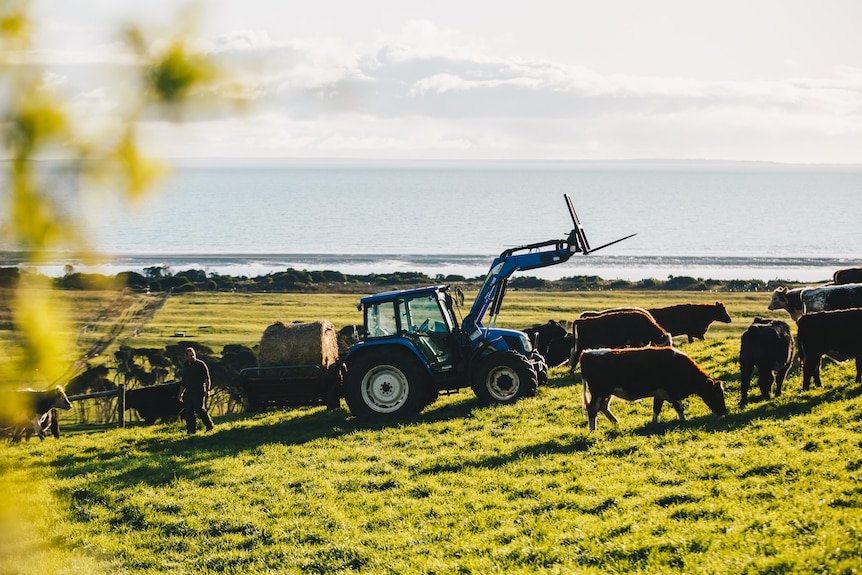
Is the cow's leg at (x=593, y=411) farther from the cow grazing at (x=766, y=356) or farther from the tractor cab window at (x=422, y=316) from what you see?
the tractor cab window at (x=422, y=316)

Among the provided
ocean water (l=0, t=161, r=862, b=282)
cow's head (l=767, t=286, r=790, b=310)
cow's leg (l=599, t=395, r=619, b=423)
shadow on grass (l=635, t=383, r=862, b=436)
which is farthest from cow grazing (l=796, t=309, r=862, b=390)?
ocean water (l=0, t=161, r=862, b=282)

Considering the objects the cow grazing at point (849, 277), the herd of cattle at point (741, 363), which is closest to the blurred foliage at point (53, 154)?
the herd of cattle at point (741, 363)

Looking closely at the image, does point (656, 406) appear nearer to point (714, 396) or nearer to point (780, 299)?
point (714, 396)

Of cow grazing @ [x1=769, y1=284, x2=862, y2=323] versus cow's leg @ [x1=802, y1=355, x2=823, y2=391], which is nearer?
cow's leg @ [x1=802, y1=355, x2=823, y2=391]

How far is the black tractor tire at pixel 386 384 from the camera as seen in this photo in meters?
17.2

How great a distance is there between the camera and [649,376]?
558 inches

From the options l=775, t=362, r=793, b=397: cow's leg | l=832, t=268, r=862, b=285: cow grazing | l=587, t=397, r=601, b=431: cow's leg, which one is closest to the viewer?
l=587, t=397, r=601, b=431: cow's leg

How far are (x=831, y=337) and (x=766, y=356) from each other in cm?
120

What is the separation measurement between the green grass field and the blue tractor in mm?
590

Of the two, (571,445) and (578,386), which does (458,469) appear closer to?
(571,445)

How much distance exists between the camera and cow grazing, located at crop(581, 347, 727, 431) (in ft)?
46.6

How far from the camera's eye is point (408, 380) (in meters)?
17.3

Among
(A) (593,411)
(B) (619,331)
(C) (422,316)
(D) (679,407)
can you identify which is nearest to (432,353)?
(C) (422,316)

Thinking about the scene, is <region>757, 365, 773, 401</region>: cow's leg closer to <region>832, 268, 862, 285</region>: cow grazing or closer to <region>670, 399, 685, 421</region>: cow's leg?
<region>670, 399, 685, 421</region>: cow's leg
